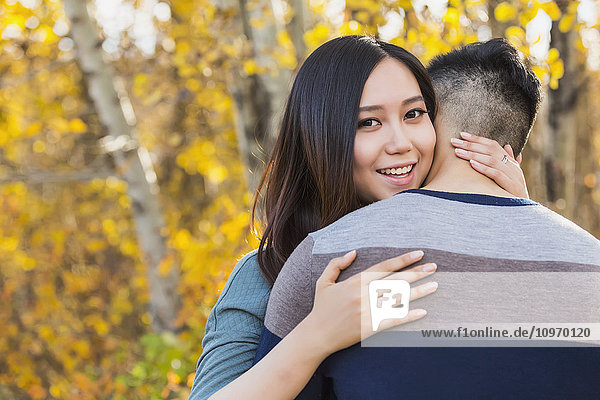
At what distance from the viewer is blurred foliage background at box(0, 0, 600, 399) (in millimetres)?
4457

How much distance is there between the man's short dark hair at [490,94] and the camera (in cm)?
196

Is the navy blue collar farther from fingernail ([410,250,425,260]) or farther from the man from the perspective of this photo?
fingernail ([410,250,425,260])

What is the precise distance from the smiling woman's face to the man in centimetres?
31

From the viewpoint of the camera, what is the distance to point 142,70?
7023 mm

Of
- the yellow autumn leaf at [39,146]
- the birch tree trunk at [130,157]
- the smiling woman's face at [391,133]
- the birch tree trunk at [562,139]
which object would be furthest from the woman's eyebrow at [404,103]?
the yellow autumn leaf at [39,146]

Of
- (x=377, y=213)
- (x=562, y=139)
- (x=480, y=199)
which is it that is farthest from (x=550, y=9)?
(x=377, y=213)

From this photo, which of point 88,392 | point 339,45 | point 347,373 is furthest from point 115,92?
point 347,373

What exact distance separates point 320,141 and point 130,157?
13.6 ft

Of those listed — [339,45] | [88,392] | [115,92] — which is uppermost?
[115,92]

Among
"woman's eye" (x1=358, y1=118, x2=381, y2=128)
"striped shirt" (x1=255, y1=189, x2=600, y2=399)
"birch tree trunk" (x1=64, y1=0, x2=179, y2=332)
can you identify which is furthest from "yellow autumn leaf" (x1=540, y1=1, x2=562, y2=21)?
"birch tree trunk" (x1=64, y1=0, x2=179, y2=332)

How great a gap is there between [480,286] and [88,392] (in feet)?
18.0

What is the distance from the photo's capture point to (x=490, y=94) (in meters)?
1.96

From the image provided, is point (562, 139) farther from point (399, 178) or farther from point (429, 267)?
point (429, 267)

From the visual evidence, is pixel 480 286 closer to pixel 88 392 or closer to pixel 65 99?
pixel 88 392
